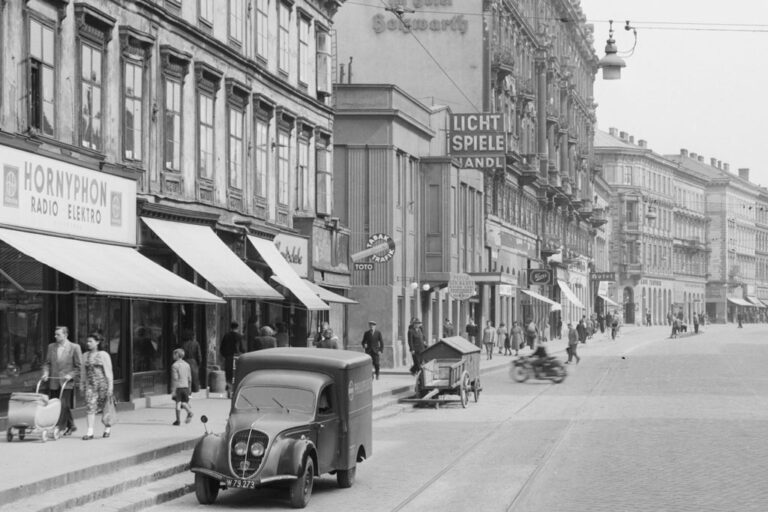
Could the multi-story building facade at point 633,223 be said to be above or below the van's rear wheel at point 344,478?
above

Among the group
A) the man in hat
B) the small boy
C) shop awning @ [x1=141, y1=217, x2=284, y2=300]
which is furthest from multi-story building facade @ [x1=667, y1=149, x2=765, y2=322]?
the small boy

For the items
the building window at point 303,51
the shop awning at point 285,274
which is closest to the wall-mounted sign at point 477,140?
the building window at point 303,51

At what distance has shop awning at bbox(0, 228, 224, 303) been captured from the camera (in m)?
22.1

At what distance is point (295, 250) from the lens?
1587 inches

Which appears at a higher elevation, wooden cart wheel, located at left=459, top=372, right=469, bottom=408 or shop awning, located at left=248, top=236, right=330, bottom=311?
shop awning, located at left=248, top=236, right=330, bottom=311

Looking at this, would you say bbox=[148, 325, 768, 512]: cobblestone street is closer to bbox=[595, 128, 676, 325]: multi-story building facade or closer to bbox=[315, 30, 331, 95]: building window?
bbox=[315, 30, 331, 95]: building window

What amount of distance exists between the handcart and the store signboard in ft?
27.5

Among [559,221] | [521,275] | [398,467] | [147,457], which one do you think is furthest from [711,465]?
[559,221]

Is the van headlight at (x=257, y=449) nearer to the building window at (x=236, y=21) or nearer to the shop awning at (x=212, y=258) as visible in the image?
the shop awning at (x=212, y=258)

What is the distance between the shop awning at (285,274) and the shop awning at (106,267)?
24.9 feet

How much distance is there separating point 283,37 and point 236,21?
15.1 feet

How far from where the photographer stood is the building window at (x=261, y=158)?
3750 cm

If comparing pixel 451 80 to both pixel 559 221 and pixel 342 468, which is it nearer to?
pixel 559 221

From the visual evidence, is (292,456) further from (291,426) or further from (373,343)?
(373,343)
